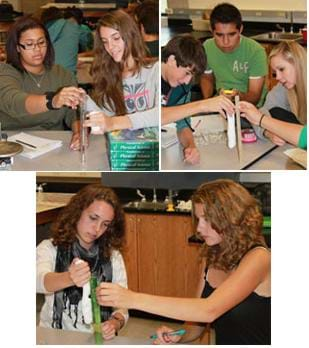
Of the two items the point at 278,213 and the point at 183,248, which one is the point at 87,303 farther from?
the point at 278,213

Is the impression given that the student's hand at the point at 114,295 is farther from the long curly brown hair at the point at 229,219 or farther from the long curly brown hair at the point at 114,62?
the long curly brown hair at the point at 114,62

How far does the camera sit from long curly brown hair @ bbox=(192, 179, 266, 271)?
5.27 feet

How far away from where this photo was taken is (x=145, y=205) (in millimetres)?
1630

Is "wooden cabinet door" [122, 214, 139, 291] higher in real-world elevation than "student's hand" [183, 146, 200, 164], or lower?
lower

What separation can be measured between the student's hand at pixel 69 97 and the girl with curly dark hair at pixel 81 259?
219mm

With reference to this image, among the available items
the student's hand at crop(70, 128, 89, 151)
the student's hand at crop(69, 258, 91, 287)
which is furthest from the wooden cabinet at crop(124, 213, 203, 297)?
the student's hand at crop(70, 128, 89, 151)

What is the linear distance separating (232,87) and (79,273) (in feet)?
2.02

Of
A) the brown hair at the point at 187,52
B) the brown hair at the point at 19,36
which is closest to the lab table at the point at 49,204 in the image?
the brown hair at the point at 19,36

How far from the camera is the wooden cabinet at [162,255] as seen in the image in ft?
5.25

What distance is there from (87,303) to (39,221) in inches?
9.6

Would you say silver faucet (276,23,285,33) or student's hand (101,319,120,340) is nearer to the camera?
silver faucet (276,23,285,33)

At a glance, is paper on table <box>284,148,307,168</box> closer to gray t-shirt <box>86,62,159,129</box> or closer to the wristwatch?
gray t-shirt <box>86,62,159,129</box>

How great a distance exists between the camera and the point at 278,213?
161cm

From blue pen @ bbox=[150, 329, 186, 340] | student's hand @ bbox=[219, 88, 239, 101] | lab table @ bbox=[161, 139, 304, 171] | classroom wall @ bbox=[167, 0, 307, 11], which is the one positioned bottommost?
blue pen @ bbox=[150, 329, 186, 340]
